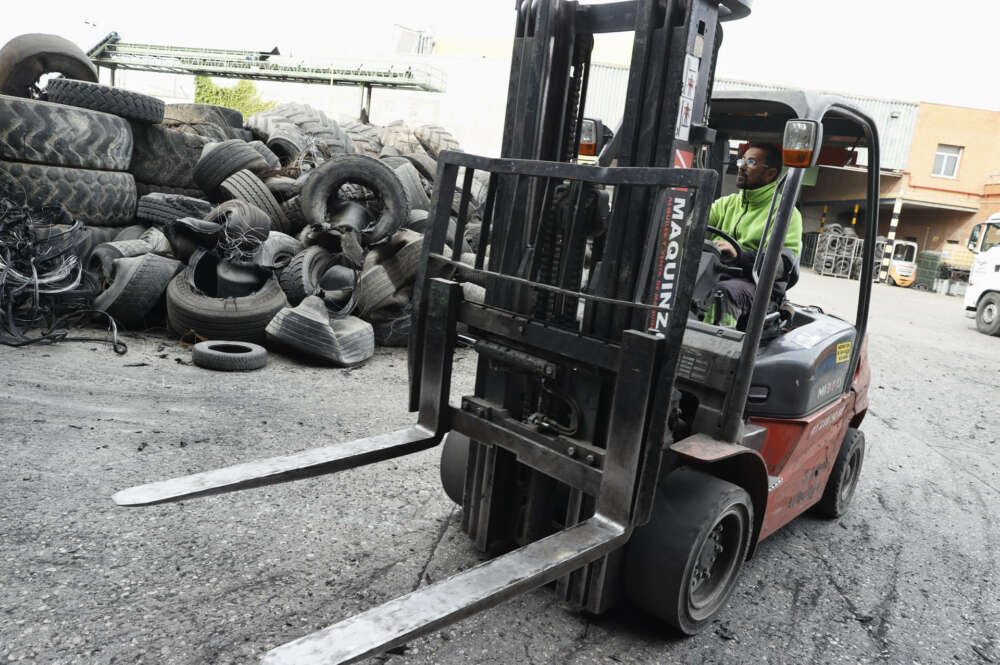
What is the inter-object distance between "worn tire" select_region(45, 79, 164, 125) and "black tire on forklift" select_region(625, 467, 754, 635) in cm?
761

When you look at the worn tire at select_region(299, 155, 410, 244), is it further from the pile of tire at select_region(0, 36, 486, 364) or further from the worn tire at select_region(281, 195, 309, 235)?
the worn tire at select_region(281, 195, 309, 235)

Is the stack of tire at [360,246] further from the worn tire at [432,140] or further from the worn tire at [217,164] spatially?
the worn tire at [432,140]

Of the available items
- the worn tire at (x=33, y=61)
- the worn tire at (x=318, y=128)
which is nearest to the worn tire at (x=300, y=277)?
the worn tire at (x=33, y=61)

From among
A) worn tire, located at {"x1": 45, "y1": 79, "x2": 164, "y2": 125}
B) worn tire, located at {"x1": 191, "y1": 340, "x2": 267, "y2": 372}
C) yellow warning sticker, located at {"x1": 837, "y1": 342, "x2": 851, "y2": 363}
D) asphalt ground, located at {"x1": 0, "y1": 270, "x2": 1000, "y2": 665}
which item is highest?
worn tire, located at {"x1": 45, "y1": 79, "x2": 164, "y2": 125}

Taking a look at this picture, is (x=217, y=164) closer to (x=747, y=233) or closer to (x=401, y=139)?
(x=747, y=233)

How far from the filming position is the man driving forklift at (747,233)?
3.86 m

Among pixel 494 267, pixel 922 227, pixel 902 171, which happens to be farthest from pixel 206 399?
pixel 922 227

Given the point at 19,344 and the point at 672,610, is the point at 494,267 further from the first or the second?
the point at 19,344

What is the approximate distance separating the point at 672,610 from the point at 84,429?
11.7 feet

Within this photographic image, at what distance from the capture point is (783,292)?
388 centimetres

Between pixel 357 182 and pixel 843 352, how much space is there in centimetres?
584

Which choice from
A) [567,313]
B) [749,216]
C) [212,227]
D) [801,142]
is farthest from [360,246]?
[801,142]

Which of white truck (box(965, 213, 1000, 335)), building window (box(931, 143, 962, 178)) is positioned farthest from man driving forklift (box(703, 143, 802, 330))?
building window (box(931, 143, 962, 178))

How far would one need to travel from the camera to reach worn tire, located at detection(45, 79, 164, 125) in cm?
783
